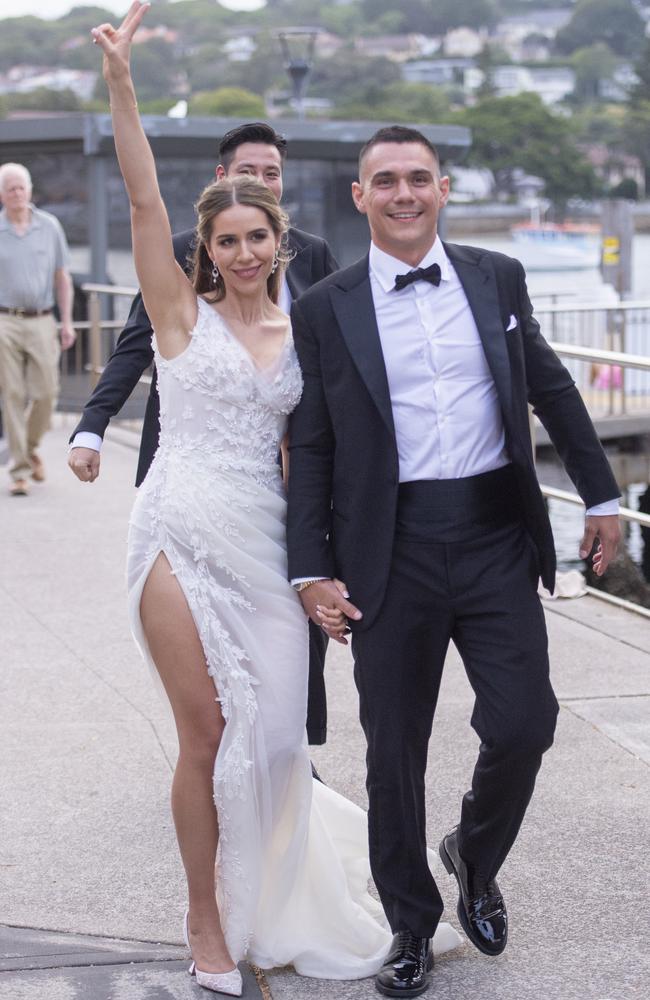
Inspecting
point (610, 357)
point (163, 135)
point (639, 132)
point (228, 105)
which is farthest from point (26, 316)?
point (639, 132)

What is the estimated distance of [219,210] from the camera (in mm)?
3287

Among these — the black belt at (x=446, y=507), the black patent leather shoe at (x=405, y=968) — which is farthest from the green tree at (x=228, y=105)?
the black patent leather shoe at (x=405, y=968)

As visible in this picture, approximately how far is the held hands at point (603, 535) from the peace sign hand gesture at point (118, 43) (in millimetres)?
1498

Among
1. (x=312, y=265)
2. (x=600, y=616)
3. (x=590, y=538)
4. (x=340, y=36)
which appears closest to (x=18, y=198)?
(x=600, y=616)

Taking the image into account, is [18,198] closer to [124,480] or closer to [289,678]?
[124,480]

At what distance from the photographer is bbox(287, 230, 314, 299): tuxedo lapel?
416 cm

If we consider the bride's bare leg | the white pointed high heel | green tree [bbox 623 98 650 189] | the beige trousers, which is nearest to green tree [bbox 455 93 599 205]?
green tree [bbox 623 98 650 189]

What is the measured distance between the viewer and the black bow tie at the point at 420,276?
3236 mm

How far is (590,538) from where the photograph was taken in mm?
3484

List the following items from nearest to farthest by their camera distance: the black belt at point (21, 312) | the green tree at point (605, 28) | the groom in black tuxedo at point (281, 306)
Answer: the groom in black tuxedo at point (281, 306) < the black belt at point (21, 312) < the green tree at point (605, 28)

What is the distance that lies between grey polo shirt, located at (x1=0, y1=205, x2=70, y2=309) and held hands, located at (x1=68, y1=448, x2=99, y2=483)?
5887 millimetres

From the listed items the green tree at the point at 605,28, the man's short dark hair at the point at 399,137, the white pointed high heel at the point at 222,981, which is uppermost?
the green tree at the point at 605,28

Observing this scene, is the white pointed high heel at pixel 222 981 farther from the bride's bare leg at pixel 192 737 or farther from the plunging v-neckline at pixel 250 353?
the plunging v-neckline at pixel 250 353

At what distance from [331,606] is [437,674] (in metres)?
0.31
